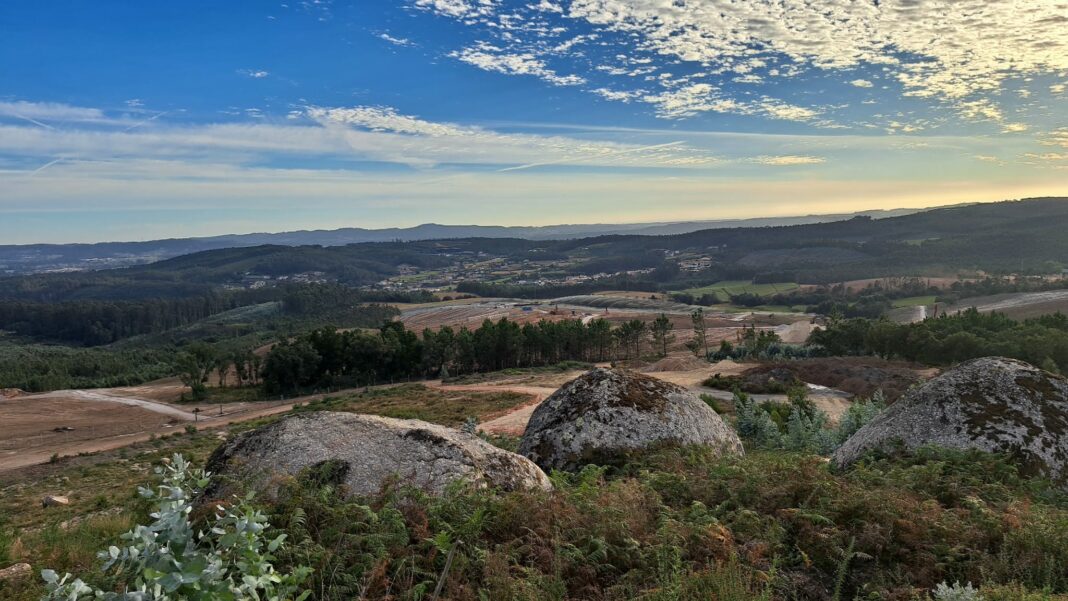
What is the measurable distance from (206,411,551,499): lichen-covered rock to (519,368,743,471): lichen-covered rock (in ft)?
8.63

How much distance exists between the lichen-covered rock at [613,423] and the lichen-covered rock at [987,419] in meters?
2.89

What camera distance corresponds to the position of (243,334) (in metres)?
162

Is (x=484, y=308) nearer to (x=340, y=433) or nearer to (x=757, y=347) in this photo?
(x=757, y=347)

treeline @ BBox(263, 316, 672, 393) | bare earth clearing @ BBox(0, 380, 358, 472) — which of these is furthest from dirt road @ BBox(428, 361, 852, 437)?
bare earth clearing @ BBox(0, 380, 358, 472)

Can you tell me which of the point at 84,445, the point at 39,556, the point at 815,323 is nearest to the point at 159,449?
the point at 84,445

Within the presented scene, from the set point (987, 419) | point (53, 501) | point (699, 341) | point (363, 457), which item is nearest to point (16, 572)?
point (363, 457)

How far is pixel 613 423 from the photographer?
1217cm

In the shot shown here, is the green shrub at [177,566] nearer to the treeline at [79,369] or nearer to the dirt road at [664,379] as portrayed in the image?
the dirt road at [664,379]

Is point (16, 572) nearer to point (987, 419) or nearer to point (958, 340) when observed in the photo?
point (987, 419)

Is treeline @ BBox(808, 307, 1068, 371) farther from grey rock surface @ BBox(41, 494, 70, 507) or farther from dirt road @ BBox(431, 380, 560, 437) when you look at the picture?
grey rock surface @ BBox(41, 494, 70, 507)

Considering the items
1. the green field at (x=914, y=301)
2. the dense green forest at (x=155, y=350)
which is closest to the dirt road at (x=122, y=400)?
the dense green forest at (x=155, y=350)

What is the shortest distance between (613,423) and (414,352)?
232 feet

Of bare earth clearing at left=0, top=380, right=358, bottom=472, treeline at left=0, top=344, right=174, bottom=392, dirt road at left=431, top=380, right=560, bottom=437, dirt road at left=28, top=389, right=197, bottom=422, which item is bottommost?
treeline at left=0, top=344, right=174, bottom=392

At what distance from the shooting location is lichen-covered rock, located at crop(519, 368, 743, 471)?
11.9 m
